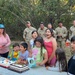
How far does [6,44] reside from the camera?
4.38m

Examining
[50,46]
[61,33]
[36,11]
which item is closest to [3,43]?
[50,46]

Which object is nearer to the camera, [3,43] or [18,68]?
[18,68]

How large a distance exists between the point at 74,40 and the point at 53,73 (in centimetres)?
80

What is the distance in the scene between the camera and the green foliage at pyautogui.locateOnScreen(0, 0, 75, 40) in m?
11.4

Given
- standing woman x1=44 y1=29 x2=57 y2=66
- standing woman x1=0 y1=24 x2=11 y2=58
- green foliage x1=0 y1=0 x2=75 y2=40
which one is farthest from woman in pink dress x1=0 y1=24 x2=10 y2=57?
green foliage x1=0 y1=0 x2=75 y2=40

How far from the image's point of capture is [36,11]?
457 inches

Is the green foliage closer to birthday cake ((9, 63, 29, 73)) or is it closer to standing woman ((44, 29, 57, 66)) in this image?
standing woman ((44, 29, 57, 66))

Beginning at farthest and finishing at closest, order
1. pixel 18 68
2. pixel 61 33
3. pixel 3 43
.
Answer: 1. pixel 61 33
2. pixel 3 43
3. pixel 18 68

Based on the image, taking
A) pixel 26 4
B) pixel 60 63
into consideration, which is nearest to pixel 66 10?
pixel 26 4

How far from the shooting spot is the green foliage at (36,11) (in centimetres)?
1141

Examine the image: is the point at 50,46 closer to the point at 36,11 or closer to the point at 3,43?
the point at 3,43

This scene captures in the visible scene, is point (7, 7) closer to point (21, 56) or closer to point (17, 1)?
point (17, 1)

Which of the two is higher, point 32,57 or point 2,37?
point 2,37

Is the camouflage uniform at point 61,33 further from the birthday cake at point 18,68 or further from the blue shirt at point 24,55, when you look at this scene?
the birthday cake at point 18,68
